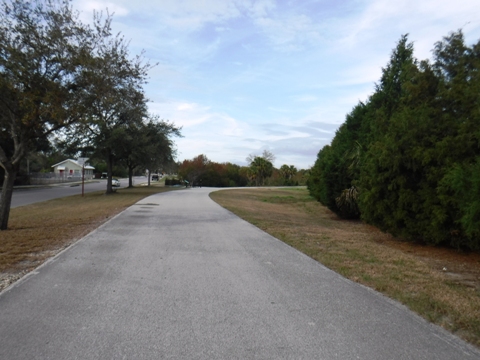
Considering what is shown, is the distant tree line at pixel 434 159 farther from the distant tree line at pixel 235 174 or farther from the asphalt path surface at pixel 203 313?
the distant tree line at pixel 235 174

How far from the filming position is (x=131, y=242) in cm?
939

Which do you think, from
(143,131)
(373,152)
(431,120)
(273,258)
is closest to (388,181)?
(373,152)

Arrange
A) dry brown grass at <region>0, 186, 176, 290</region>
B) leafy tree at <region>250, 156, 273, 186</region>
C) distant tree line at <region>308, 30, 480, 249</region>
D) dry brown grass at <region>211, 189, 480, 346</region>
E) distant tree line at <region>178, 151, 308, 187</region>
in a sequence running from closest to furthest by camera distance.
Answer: dry brown grass at <region>211, 189, 480, 346</region>
dry brown grass at <region>0, 186, 176, 290</region>
distant tree line at <region>308, 30, 480, 249</region>
distant tree line at <region>178, 151, 308, 187</region>
leafy tree at <region>250, 156, 273, 186</region>

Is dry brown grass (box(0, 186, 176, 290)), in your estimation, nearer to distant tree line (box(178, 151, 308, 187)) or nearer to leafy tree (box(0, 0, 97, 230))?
leafy tree (box(0, 0, 97, 230))

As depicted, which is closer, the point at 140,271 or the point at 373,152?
the point at 140,271

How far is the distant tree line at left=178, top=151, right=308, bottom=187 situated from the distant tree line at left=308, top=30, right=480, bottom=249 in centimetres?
4617

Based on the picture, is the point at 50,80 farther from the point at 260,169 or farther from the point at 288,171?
the point at 288,171

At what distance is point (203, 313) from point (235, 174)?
68893 millimetres

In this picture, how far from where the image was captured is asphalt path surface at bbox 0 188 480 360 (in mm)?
3758

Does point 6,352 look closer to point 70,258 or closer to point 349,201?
point 70,258

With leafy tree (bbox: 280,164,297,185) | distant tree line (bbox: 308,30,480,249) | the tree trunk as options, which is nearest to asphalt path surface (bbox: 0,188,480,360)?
distant tree line (bbox: 308,30,480,249)

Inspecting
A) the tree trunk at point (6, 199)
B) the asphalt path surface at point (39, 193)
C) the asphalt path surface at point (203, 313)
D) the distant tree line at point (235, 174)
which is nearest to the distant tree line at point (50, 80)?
the tree trunk at point (6, 199)

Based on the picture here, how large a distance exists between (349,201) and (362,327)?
42.7 feet

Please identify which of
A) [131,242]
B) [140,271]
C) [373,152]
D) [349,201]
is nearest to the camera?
[140,271]
